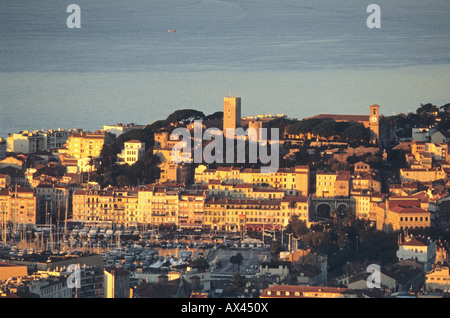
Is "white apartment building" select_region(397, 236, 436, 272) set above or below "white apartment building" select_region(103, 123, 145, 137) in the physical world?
below

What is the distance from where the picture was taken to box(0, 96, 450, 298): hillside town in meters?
16.6

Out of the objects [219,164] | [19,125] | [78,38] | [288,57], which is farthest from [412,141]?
[78,38]

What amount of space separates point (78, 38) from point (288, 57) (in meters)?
7.70

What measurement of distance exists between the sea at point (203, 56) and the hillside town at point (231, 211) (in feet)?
16.3

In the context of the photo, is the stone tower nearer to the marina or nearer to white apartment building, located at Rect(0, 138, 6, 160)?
white apartment building, located at Rect(0, 138, 6, 160)

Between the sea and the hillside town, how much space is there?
498 cm

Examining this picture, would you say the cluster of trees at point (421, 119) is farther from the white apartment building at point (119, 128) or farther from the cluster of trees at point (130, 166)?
the white apartment building at point (119, 128)

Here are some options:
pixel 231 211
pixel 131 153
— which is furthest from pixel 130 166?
pixel 231 211

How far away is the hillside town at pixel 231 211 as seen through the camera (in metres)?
16.6

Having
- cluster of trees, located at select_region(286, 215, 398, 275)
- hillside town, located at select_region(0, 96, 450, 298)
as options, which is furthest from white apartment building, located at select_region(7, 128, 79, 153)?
cluster of trees, located at select_region(286, 215, 398, 275)

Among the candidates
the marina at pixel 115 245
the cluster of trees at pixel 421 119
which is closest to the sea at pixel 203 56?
the cluster of trees at pixel 421 119

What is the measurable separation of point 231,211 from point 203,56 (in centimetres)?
1953

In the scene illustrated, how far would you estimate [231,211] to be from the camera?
72.9 ft
